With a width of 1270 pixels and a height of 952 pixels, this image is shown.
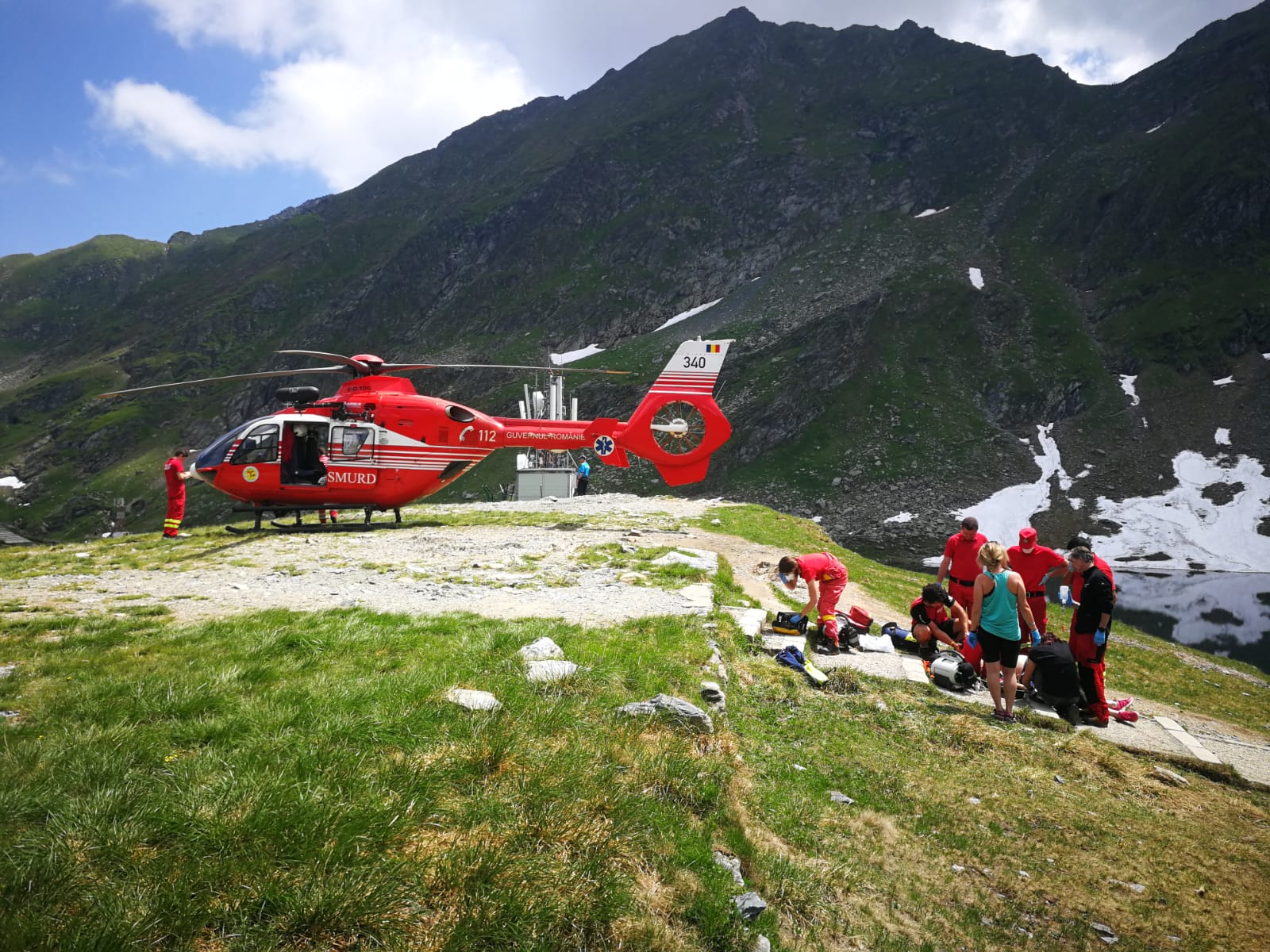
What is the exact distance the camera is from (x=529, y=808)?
4004mm

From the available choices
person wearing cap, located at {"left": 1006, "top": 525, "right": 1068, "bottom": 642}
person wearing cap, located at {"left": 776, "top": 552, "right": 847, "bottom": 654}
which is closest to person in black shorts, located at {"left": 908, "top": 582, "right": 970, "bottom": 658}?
person wearing cap, located at {"left": 1006, "top": 525, "right": 1068, "bottom": 642}

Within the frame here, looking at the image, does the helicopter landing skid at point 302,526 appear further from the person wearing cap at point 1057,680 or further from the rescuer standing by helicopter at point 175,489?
the person wearing cap at point 1057,680

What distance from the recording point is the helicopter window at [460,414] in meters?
21.1

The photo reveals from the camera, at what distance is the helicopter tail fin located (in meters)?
23.0

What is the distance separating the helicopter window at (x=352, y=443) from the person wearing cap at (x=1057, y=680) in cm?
1900

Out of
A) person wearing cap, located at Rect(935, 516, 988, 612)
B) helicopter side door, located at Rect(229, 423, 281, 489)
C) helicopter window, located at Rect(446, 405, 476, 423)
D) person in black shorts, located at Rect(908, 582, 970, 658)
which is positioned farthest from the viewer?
helicopter window, located at Rect(446, 405, 476, 423)

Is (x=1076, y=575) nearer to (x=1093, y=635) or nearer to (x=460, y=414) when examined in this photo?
(x=1093, y=635)

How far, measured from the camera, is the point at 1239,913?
16.6ft

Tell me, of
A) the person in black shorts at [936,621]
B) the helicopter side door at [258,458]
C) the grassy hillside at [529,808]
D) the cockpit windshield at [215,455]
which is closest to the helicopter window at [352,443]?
the helicopter side door at [258,458]

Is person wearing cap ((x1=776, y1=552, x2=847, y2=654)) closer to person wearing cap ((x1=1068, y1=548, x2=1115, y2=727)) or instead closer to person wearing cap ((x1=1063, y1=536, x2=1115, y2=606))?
person wearing cap ((x1=1068, y1=548, x2=1115, y2=727))

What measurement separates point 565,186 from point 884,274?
92.2 m

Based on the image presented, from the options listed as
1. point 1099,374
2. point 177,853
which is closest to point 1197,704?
point 177,853

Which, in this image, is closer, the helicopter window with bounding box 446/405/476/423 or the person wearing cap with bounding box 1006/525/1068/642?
the person wearing cap with bounding box 1006/525/1068/642

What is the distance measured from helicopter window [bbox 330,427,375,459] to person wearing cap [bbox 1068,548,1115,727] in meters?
19.5
